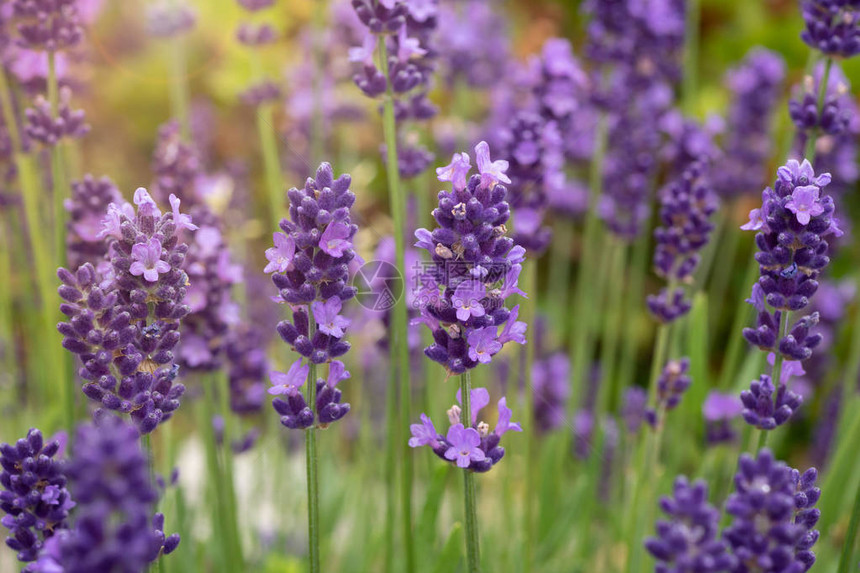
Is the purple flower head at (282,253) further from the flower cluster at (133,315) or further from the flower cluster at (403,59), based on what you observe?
the flower cluster at (403,59)

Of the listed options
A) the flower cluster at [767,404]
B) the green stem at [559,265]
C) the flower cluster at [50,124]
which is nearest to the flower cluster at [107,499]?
the flower cluster at [767,404]

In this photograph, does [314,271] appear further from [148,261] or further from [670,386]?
[670,386]

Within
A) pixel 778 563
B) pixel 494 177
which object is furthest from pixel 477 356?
pixel 778 563

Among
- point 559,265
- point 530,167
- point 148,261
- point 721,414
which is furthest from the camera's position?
point 559,265

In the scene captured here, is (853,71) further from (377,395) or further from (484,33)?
(377,395)

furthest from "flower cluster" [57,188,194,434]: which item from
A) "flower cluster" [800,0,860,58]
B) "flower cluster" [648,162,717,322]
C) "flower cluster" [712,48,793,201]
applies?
"flower cluster" [712,48,793,201]

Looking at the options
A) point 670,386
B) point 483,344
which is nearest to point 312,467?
point 483,344
